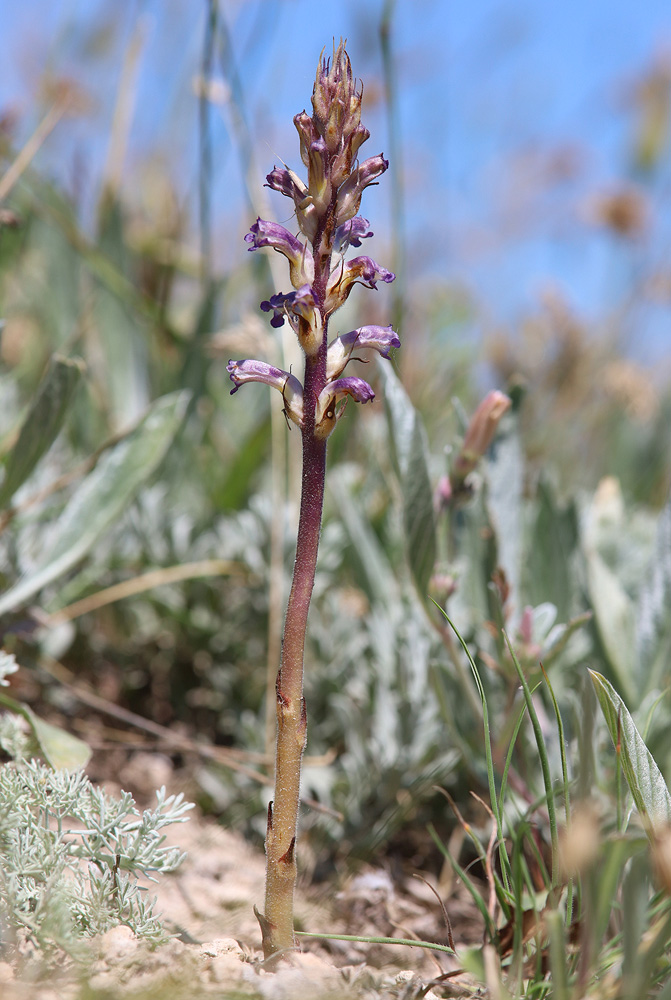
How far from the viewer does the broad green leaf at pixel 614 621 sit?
154 centimetres

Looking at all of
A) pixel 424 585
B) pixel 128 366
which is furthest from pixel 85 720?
pixel 128 366

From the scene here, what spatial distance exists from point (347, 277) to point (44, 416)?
733 millimetres

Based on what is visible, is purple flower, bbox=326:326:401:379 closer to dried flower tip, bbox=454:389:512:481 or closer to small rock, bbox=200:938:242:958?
dried flower tip, bbox=454:389:512:481

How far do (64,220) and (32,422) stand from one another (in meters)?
1.20

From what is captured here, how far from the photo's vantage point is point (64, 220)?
2.38m

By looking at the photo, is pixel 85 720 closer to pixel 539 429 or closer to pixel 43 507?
pixel 43 507

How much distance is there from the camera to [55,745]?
1243mm

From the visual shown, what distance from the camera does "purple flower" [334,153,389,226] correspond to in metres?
0.94

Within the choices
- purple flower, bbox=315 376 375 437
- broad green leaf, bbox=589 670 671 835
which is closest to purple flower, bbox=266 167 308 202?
purple flower, bbox=315 376 375 437

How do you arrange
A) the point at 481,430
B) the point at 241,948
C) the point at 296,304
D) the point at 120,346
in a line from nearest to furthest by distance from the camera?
the point at 296,304 < the point at 241,948 < the point at 481,430 < the point at 120,346

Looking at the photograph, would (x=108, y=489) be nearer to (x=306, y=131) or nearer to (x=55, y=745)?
(x=55, y=745)

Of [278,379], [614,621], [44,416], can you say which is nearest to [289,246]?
[278,379]

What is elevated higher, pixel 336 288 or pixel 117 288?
pixel 117 288

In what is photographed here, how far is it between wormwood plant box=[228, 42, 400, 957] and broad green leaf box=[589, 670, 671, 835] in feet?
1.19
